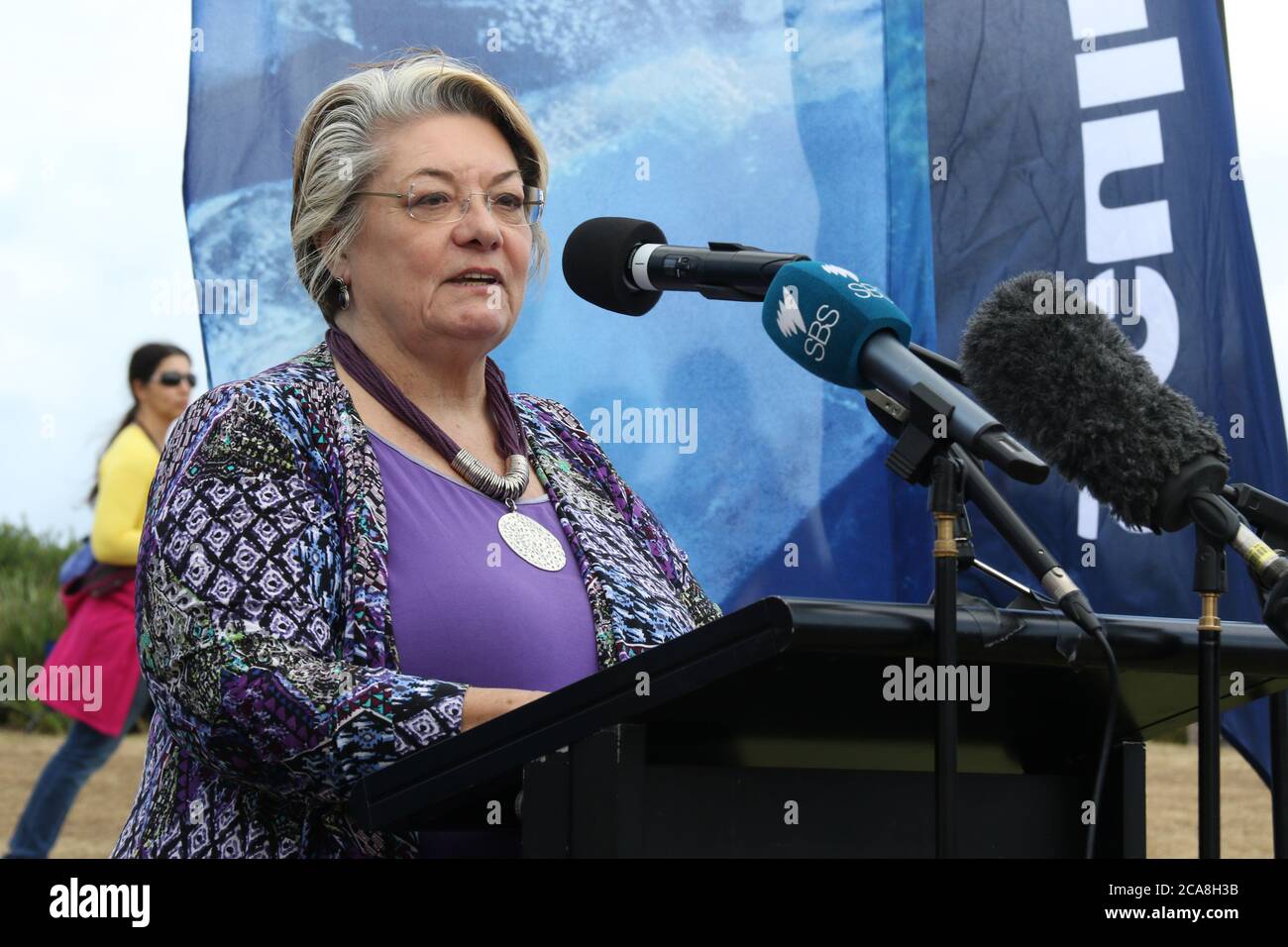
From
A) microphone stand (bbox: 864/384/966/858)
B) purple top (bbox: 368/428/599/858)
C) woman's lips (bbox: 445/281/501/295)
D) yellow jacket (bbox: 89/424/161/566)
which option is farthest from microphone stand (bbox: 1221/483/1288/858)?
yellow jacket (bbox: 89/424/161/566)

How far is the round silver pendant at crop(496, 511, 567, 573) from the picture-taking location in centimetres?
221

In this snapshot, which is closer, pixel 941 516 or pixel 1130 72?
pixel 941 516

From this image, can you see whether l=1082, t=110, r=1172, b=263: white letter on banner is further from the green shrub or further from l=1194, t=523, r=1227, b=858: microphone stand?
the green shrub

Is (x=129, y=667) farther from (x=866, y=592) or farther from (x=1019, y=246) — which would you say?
(x=1019, y=246)

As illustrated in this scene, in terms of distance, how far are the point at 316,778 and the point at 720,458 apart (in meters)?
2.38

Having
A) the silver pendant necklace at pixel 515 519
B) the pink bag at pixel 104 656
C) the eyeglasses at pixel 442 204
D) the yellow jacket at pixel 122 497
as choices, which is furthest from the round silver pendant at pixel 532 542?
the pink bag at pixel 104 656

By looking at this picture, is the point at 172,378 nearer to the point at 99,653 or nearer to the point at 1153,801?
the point at 99,653

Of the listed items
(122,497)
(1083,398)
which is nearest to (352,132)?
(1083,398)

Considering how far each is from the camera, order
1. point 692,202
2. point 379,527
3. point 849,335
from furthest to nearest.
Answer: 1. point 692,202
2. point 379,527
3. point 849,335

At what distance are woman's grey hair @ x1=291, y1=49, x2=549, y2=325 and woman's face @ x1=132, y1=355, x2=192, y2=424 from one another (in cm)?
372

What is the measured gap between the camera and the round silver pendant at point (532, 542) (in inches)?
87.2

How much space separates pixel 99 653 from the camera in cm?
557

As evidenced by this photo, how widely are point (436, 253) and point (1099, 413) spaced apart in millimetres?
1109
